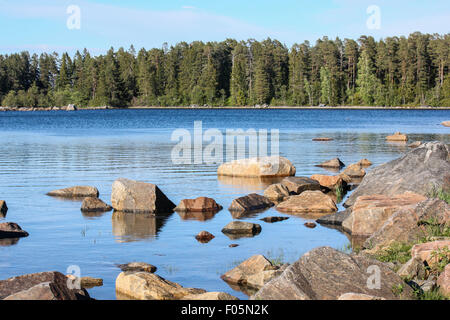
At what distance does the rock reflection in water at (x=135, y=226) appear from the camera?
1485 cm

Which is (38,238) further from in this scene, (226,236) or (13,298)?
(13,298)

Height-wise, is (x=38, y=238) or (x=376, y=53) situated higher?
(x=376, y=53)

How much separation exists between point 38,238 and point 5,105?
187781 mm

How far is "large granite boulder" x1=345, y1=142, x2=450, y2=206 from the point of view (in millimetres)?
16578

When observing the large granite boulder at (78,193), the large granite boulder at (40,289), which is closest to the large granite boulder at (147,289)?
the large granite boulder at (40,289)

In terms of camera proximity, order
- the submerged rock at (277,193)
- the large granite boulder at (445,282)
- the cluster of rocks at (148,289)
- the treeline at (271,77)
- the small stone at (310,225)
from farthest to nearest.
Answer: the treeline at (271,77), the submerged rock at (277,193), the small stone at (310,225), the cluster of rocks at (148,289), the large granite boulder at (445,282)

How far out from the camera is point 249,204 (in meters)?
18.4

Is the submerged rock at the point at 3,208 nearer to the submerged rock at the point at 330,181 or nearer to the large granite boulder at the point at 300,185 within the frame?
the large granite boulder at the point at 300,185

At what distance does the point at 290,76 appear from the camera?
17450cm

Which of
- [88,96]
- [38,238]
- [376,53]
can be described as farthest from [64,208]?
[88,96]

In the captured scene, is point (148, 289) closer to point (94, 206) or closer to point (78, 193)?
point (94, 206)

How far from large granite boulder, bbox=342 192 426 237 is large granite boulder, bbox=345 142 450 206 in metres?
1.48

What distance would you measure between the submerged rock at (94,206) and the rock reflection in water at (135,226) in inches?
21.9
